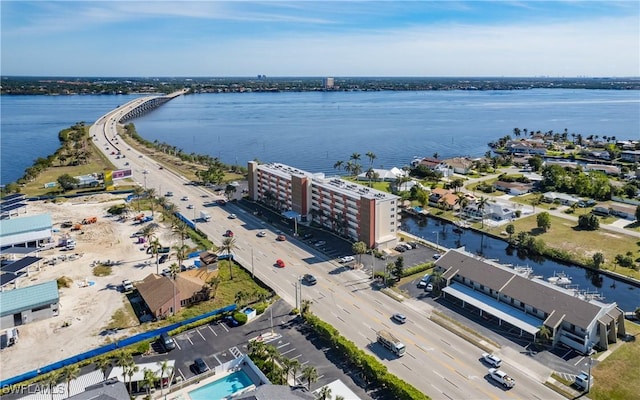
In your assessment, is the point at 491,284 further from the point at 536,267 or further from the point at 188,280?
the point at 188,280

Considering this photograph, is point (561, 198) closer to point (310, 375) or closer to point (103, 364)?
point (310, 375)

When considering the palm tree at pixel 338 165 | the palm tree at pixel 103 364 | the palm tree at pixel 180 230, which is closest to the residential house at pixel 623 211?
the palm tree at pixel 338 165

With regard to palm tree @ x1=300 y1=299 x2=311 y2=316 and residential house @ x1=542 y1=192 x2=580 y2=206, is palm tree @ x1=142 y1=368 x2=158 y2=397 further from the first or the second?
residential house @ x1=542 y1=192 x2=580 y2=206

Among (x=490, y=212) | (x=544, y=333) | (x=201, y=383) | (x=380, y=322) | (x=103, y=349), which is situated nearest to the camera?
(x=201, y=383)

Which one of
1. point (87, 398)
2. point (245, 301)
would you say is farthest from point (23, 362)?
point (245, 301)

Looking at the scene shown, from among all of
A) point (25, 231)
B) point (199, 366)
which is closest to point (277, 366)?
point (199, 366)

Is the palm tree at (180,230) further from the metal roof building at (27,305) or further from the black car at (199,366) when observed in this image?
the black car at (199,366)
